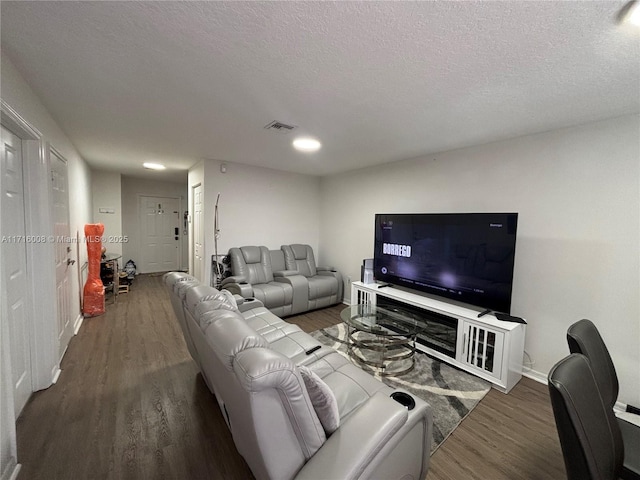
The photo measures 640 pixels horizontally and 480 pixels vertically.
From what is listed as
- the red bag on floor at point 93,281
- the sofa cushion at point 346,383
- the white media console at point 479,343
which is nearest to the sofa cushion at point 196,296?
the sofa cushion at point 346,383

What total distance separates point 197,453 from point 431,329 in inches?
95.4

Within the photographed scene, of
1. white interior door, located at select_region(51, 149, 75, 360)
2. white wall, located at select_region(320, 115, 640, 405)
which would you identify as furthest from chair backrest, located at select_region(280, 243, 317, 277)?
white interior door, located at select_region(51, 149, 75, 360)

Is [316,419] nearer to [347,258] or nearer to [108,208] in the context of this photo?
[347,258]

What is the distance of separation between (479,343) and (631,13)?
2.39 metres

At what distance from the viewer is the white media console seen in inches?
89.3

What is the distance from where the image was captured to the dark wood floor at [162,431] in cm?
148

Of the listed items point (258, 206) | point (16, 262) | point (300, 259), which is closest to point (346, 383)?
point (16, 262)

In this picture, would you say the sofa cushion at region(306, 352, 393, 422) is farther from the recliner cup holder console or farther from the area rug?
the area rug

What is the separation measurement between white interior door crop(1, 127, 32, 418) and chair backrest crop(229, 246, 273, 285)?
2256 mm

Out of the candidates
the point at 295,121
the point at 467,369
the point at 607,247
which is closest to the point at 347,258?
the point at 467,369

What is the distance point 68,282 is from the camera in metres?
2.92

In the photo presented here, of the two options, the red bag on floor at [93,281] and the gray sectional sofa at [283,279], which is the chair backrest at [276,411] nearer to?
the gray sectional sofa at [283,279]

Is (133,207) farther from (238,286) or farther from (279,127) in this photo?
(279,127)

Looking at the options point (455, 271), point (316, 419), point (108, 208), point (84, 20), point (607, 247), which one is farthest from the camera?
point (108, 208)
